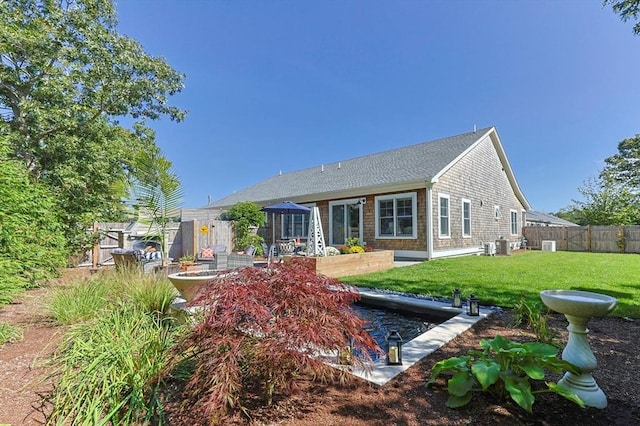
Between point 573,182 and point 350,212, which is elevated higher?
point 573,182

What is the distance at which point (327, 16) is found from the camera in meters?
12.0

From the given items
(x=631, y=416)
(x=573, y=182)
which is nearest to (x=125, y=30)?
(x=631, y=416)

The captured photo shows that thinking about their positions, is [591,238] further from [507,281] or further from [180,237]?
[180,237]

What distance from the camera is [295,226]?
15898 millimetres

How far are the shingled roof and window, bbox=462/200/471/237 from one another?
2.42 m

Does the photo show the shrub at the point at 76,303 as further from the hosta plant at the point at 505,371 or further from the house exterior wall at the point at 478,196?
the house exterior wall at the point at 478,196

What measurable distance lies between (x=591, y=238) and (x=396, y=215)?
13.9 m

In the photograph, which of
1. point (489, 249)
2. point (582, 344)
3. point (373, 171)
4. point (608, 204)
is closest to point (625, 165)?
point (608, 204)

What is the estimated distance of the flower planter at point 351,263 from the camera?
7.88 m

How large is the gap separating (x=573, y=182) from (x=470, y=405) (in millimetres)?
33720

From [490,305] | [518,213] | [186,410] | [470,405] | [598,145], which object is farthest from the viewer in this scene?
[598,145]

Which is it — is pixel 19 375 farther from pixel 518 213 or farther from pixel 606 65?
pixel 518 213

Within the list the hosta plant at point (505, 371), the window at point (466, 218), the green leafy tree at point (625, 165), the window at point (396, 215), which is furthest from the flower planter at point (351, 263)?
the green leafy tree at point (625, 165)

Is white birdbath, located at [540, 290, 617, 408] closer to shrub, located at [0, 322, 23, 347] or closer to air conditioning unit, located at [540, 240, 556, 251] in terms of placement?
shrub, located at [0, 322, 23, 347]
